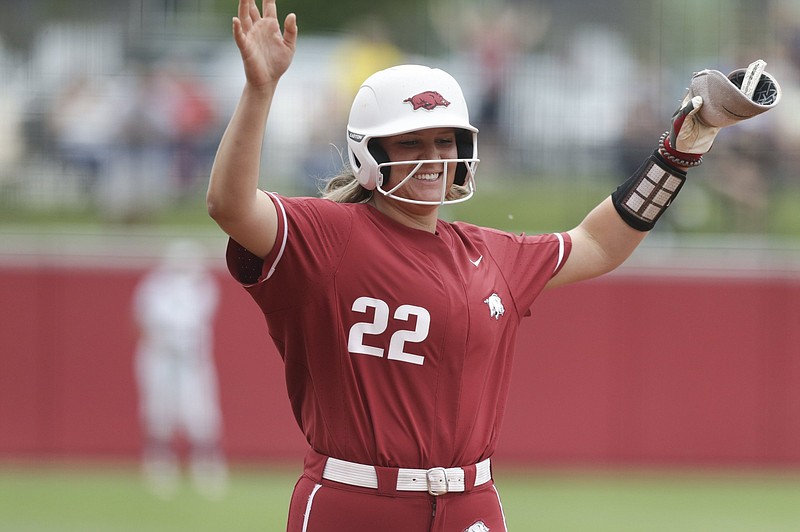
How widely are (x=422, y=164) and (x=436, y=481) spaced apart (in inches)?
37.2

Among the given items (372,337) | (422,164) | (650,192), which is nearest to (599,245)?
(650,192)

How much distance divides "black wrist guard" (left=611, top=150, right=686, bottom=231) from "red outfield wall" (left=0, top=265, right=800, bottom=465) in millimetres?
8798

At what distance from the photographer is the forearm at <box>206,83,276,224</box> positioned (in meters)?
3.72

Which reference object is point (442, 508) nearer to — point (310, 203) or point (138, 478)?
point (310, 203)

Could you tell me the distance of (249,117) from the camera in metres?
3.72

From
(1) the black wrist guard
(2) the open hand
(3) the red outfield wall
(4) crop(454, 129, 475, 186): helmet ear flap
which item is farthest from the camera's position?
(3) the red outfield wall

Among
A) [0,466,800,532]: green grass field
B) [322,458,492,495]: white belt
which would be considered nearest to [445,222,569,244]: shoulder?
Answer: [322,458,492,495]: white belt

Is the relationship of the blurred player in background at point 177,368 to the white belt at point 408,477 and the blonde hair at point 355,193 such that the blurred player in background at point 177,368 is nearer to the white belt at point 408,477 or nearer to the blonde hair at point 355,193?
the blonde hair at point 355,193

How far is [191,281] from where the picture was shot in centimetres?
1315

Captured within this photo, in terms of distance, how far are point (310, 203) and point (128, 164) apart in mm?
9813

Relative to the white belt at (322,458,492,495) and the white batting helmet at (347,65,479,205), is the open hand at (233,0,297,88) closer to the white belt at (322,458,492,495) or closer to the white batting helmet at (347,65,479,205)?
the white batting helmet at (347,65,479,205)

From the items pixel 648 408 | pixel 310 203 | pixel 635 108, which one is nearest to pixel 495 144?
pixel 635 108

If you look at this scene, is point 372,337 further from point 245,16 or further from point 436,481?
point 245,16

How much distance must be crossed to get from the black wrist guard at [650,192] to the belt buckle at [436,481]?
3.77 ft
